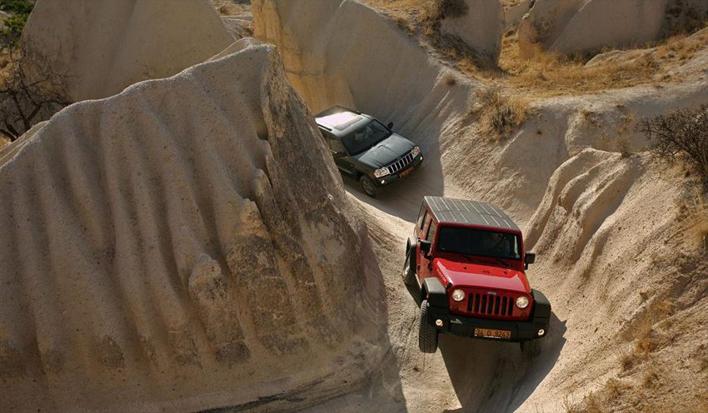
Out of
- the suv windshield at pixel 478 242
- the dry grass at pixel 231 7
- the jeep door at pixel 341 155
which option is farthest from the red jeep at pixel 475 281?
the dry grass at pixel 231 7

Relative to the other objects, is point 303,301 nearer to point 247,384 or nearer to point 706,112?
point 247,384

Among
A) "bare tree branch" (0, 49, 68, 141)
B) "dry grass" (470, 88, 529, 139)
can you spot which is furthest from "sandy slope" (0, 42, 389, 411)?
"dry grass" (470, 88, 529, 139)

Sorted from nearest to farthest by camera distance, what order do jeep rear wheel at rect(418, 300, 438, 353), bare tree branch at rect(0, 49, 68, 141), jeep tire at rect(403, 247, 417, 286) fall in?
jeep rear wheel at rect(418, 300, 438, 353)
jeep tire at rect(403, 247, 417, 286)
bare tree branch at rect(0, 49, 68, 141)

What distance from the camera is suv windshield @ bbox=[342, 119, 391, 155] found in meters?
17.1

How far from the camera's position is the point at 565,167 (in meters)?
13.2

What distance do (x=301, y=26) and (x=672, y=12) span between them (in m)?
13.3

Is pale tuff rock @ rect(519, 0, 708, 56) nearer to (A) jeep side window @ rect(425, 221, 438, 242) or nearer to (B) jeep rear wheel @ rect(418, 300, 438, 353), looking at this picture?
(A) jeep side window @ rect(425, 221, 438, 242)

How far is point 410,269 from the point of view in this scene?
11602 millimetres

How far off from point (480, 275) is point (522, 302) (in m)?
0.68

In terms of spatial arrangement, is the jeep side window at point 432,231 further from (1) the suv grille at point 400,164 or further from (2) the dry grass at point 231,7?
(2) the dry grass at point 231,7

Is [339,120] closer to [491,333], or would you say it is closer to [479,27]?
[479,27]

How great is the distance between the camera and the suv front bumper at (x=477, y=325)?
920 centimetres

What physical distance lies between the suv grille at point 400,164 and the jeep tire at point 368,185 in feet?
1.75

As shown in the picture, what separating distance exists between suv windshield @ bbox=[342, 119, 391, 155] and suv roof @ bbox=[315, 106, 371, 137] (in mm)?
178
